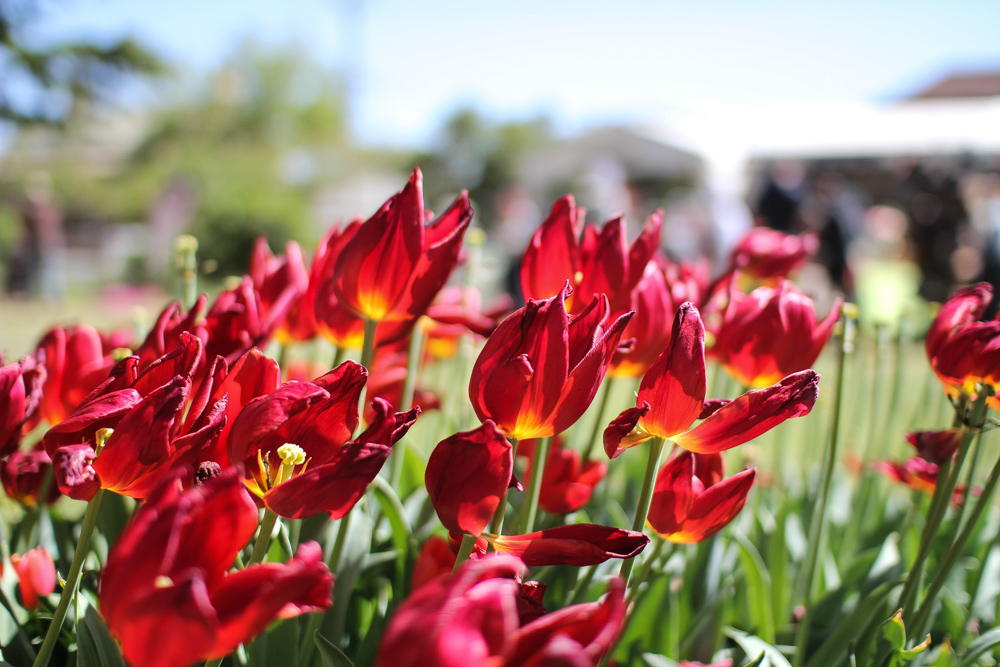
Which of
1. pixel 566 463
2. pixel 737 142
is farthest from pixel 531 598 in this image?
pixel 737 142

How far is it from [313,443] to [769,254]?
3.97 ft

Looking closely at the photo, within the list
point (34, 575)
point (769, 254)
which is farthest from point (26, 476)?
point (769, 254)

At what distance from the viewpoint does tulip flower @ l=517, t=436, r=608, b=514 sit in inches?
35.6

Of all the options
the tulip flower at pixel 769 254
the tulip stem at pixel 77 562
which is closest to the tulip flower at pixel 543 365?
the tulip stem at pixel 77 562

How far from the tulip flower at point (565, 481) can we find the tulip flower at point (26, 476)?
23.5 inches

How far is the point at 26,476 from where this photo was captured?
3.11ft

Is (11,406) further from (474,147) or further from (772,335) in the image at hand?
(474,147)

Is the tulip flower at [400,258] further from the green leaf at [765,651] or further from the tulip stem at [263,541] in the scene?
the green leaf at [765,651]

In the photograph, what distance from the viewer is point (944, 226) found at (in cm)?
876

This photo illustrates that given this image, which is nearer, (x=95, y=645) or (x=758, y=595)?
(x=95, y=645)

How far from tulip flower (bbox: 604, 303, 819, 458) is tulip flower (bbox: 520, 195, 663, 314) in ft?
0.71

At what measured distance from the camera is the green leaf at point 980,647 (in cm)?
89

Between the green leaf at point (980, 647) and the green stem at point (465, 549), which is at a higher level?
the green stem at point (465, 549)

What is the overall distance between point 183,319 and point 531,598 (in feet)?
1.51
